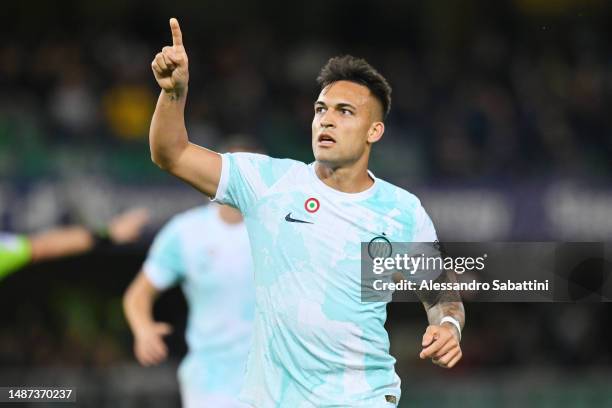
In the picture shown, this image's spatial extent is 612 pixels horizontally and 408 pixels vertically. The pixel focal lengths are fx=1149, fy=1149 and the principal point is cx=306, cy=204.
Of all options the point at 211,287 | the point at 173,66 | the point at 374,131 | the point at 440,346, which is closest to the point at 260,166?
the point at 374,131

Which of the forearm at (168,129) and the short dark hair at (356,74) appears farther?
the short dark hair at (356,74)

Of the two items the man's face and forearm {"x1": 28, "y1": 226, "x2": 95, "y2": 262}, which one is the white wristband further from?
forearm {"x1": 28, "y1": 226, "x2": 95, "y2": 262}

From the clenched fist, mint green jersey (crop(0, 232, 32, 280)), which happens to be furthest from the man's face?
mint green jersey (crop(0, 232, 32, 280))

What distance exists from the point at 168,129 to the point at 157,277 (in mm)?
3378

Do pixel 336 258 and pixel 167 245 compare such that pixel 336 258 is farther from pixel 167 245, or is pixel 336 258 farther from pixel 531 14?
pixel 531 14

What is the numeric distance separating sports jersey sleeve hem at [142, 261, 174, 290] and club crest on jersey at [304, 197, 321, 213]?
2.95 m

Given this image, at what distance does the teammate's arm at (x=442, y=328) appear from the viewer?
543cm

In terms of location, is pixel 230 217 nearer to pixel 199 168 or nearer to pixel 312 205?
pixel 312 205

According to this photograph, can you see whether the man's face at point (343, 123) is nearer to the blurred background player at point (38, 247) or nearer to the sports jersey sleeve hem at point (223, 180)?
the sports jersey sleeve hem at point (223, 180)

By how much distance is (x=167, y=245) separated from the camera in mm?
8703

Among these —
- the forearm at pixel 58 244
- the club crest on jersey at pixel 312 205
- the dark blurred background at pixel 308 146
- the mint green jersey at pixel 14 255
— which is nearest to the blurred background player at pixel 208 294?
the forearm at pixel 58 244

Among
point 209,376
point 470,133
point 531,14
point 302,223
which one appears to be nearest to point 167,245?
point 209,376

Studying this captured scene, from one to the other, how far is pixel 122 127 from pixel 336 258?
9.28 m

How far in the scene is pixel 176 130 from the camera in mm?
5395
